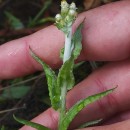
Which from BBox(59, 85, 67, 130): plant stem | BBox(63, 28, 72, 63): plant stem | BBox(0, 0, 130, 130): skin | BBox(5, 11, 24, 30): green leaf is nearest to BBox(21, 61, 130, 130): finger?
BBox(0, 0, 130, 130): skin

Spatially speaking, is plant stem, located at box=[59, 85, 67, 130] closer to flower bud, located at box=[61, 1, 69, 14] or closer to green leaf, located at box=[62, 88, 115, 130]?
green leaf, located at box=[62, 88, 115, 130]

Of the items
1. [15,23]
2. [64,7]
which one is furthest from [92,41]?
[15,23]

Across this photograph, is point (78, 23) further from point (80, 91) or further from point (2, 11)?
point (2, 11)

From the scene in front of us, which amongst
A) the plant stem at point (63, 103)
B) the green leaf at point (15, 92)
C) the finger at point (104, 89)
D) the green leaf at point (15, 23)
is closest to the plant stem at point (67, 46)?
the plant stem at point (63, 103)

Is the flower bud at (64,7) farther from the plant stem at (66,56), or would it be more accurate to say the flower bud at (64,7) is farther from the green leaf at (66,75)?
the green leaf at (66,75)

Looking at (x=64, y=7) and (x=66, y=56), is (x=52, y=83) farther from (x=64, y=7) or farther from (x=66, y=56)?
(x=64, y=7)

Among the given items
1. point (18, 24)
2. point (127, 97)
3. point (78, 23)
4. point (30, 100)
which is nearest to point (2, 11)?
point (18, 24)
